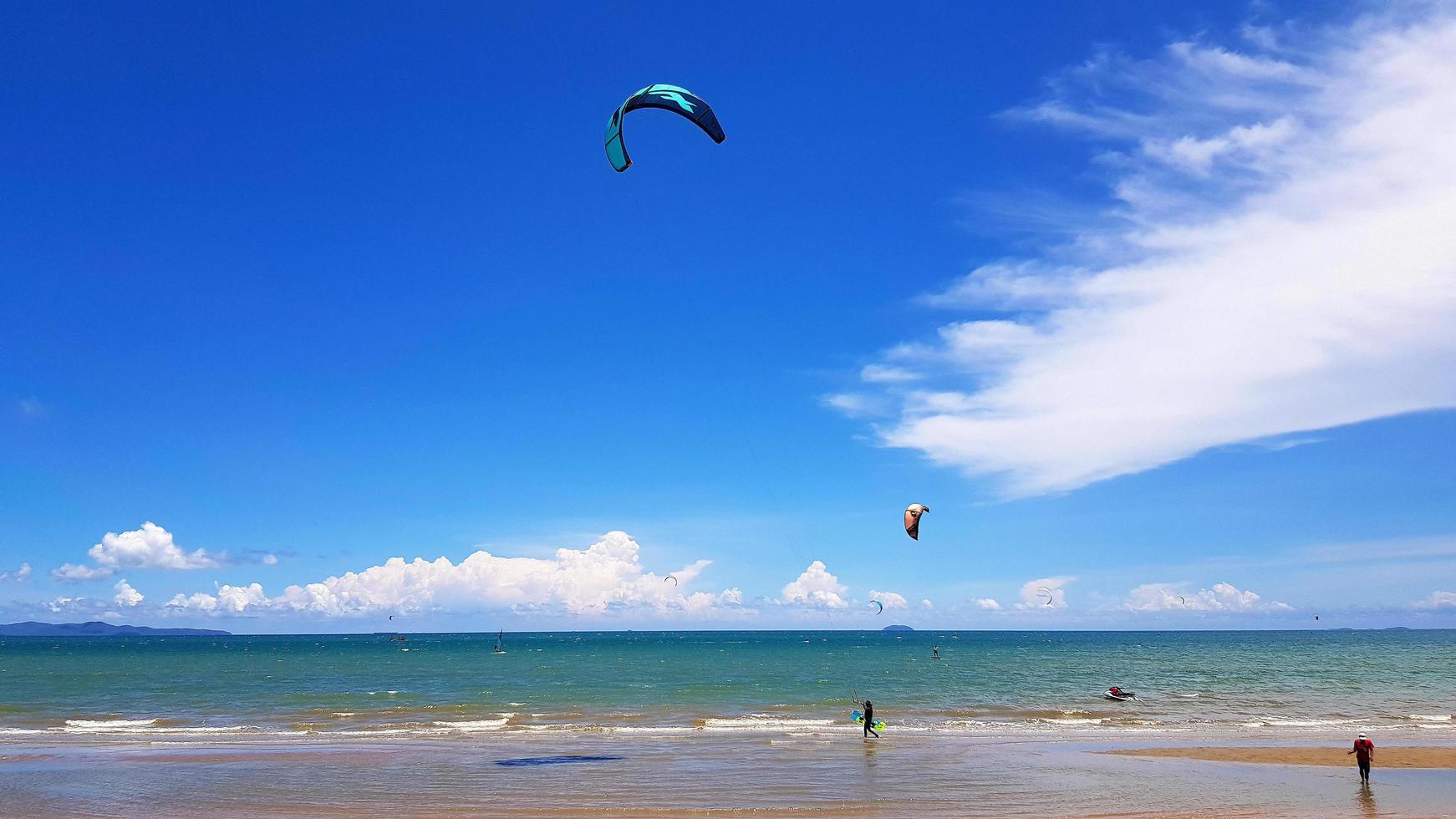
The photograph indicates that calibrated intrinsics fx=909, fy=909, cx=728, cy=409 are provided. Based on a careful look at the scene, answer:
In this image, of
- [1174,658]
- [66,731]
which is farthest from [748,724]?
[1174,658]

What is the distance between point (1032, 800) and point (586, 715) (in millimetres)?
20785

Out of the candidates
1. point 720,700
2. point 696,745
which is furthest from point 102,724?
point 720,700

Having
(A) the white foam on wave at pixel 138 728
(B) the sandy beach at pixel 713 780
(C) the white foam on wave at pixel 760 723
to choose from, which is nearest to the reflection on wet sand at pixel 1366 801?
(B) the sandy beach at pixel 713 780

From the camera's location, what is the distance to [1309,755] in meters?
24.0

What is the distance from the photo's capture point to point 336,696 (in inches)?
1740

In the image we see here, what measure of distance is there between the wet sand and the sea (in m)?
1.07

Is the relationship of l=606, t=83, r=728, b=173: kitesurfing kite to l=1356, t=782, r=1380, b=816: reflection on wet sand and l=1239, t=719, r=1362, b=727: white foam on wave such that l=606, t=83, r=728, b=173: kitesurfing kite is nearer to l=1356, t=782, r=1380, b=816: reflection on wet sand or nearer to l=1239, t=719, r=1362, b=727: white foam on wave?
l=1356, t=782, r=1380, b=816: reflection on wet sand

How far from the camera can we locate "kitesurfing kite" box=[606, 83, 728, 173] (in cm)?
1806

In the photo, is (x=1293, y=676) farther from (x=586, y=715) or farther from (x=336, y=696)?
(x=336, y=696)

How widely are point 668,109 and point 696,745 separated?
17403 millimetres

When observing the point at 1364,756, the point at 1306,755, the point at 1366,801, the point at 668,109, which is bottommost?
the point at 1306,755

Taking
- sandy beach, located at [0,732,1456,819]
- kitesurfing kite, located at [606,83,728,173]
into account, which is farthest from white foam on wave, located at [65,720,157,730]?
kitesurfing kite, located at [606,83,728,173]

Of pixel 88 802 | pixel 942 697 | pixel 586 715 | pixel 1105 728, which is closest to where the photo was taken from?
pixel 88 802

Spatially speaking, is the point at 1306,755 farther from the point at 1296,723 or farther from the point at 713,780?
the point at 713,780
